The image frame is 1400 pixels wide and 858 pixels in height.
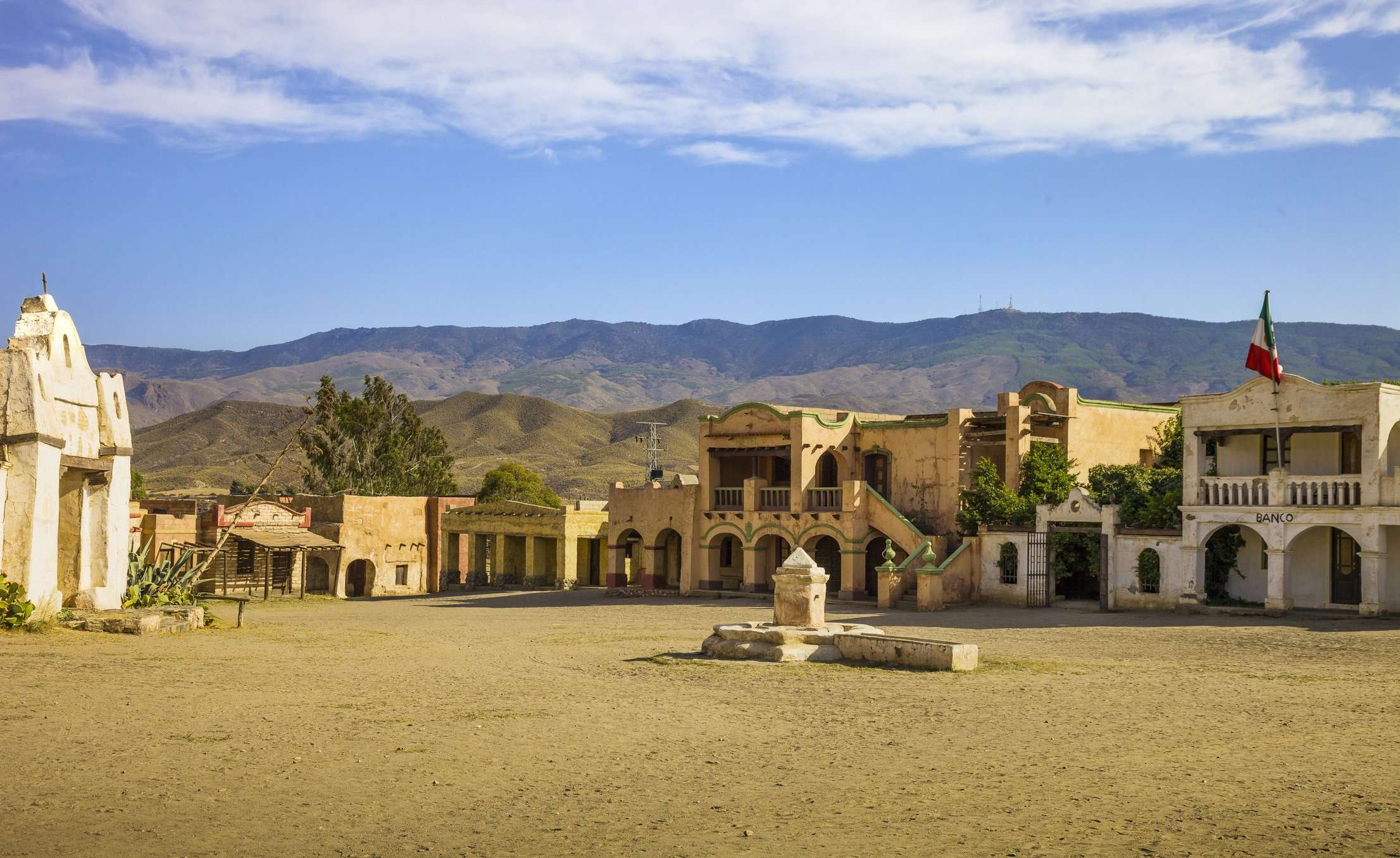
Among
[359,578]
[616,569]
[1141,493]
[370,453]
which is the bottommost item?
[359,578]

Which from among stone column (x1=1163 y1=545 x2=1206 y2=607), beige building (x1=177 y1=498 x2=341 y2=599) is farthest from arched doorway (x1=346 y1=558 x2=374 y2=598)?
stone column (x1=1163 y1=545 x2=1206 y2=607)

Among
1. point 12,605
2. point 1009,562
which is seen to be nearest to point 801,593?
point 12,605

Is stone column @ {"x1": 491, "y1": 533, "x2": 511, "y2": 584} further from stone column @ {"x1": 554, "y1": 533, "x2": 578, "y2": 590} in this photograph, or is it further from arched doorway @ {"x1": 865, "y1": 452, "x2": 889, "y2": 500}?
arched doorway @ {"x1": 865, "y1": 452, "x2": 889, "y2": 500}

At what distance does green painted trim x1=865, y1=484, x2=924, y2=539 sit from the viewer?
3526cm

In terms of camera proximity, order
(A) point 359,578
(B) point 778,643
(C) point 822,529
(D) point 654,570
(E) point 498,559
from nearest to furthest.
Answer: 1. (B) point 778,643
2. (C) point 822,529
3. (D) point 654,570
4. (A) point 359,578
5. (E) point 498,559

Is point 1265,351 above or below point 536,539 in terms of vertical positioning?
above

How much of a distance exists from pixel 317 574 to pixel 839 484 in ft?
60.1

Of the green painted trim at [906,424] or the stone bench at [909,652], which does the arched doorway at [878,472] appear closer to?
the green painted trim at [906,424]

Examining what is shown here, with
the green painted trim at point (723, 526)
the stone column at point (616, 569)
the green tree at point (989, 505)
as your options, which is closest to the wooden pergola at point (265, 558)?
the stone column at point (616, 569)

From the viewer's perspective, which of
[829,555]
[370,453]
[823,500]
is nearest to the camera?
[823,500]

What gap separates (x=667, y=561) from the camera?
142 feet

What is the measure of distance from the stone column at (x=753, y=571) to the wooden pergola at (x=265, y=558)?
13.5m

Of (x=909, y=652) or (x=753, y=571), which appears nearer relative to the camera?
(x=909, y=652)

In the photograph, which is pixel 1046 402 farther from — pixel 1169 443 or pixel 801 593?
pixel 801 593
